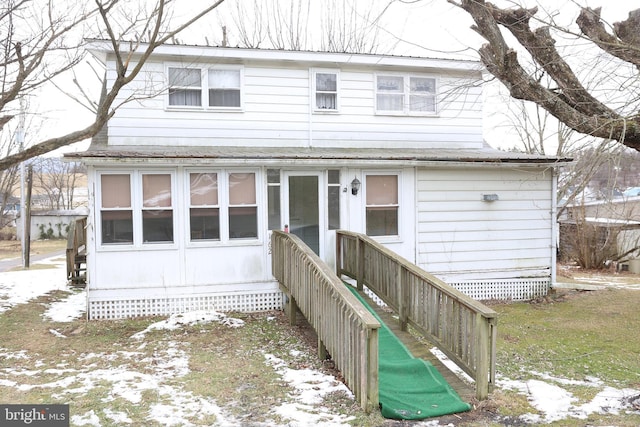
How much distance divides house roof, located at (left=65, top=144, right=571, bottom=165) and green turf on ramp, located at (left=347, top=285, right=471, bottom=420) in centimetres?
384

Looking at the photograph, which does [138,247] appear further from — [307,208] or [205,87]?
[205,87]

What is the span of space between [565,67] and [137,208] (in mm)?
7205

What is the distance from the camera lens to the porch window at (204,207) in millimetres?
8961

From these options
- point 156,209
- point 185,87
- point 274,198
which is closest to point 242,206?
point 274,198

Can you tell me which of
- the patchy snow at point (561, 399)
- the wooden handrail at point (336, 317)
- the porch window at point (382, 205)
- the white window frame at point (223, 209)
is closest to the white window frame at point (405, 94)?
the porch window at point (382, 205)

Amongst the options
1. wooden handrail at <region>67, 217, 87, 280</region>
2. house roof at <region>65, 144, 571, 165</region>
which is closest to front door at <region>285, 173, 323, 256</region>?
house roof at <region>65, 144, 571, 165</region>

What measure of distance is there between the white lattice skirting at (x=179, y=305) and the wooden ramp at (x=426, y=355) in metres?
2.17

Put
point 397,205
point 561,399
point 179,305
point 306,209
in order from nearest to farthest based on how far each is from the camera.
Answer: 1. point 561,399
2. point 179,305
3. point 306,209
4. point 397,205

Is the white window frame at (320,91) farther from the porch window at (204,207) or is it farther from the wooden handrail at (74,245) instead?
the wooden handrail at (74,245)

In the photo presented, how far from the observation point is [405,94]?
35.9 feet

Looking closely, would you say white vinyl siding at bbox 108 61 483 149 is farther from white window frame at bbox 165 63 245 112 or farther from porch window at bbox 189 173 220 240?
porch window at bbox 189 173 220 240

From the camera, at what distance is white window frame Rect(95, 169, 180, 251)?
8.52m

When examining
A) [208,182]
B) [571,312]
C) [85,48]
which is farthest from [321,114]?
[571,312]

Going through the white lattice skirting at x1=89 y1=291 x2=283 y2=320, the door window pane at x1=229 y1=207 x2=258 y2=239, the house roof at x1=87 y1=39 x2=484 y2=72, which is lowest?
the white lattice skirting at x1=89 y1=291 x2=283 y2=320
